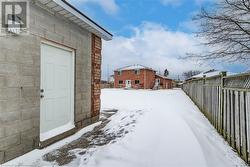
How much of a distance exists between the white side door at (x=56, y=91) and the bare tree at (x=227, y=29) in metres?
6.56

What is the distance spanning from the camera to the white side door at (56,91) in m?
5.03

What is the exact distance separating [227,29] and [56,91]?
778cm

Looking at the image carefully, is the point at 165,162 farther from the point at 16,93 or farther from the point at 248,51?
the point at 248,51

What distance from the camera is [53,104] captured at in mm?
5430

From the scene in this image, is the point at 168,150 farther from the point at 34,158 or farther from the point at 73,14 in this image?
the point at 73,14

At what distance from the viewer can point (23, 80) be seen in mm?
4195

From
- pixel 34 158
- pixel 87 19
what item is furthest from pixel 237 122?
pixel 87 19

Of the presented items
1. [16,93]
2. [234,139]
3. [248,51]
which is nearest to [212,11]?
[248,51]

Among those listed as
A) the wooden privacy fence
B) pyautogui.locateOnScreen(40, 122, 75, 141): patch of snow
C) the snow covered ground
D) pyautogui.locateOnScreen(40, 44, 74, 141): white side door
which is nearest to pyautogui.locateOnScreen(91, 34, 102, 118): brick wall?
pyautogui.locateOnScreen(40, 44, 74, 141): white side door

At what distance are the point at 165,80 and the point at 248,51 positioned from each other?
166 ft

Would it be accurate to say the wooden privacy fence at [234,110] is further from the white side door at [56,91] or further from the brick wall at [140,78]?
the brick wall at [140,78]

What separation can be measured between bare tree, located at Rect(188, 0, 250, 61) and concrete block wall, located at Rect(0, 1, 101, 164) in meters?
6.64

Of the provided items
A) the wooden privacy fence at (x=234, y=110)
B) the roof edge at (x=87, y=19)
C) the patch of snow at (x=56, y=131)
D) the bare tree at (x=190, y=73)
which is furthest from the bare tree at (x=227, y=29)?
the bare tree at (x=190, y=73)

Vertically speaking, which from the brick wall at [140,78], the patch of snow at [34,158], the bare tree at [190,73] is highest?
the bare tree at [190,73]
